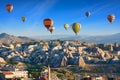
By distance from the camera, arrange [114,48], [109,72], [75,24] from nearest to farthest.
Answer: [75,24], [109,72], [114,48]

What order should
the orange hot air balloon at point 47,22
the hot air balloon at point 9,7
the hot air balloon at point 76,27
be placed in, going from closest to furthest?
the orange hot air balloon at point 47,22 < the hot air balloon at point 76,27 < the hot air balloon at point 9,7

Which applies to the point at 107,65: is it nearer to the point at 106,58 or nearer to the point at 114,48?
the point at 106,58

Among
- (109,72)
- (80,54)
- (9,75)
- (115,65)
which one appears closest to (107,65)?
(115,65)

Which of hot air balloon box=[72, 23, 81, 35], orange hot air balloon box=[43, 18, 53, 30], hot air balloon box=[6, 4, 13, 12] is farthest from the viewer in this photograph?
hot air balloon box=[6, 4, 13, 12]

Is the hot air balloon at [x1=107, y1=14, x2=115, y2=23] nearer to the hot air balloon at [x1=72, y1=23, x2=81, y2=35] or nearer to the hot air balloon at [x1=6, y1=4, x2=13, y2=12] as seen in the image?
the hot air balloon at [x1=72, y1=23, x2=81, y2=35]

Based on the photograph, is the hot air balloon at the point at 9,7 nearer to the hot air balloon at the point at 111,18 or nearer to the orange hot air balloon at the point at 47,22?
the orange hot air balloon at the point at 47,22

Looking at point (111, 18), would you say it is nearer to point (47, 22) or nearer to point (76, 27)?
point (76, 27)

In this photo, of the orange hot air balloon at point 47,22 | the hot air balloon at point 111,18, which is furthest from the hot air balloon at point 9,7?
the hot air balloon at point 111,18

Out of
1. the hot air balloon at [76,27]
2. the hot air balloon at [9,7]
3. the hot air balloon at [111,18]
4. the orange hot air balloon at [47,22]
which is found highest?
the hot air balloon at [9,7]

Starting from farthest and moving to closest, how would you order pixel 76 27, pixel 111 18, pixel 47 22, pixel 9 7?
pixel 111 18, pixel 9 7, pixel 76 27, pixel 47 22

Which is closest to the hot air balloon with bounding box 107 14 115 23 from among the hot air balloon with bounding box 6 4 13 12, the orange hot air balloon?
the orange hot air balloon

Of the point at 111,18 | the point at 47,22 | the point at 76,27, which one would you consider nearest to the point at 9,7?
the point at 47,22
